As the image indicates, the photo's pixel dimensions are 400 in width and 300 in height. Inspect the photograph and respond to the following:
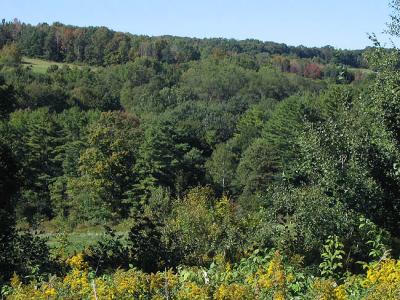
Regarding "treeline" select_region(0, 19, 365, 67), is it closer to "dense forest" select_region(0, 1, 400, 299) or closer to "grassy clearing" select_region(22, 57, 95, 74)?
"dense forest" select_region(0, 1, 400, 299)

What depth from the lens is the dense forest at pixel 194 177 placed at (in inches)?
312

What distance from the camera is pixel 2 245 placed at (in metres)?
12.1

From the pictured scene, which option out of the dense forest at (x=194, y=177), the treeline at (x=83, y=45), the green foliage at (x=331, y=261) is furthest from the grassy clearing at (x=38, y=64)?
the green foliage at (x=331, y=261)

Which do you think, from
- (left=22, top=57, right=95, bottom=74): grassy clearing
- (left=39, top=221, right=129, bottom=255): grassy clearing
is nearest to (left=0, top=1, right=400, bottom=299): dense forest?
(left=39, top=221, right=129, bottom=255): grassy clearing

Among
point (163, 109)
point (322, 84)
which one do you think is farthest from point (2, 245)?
point (322, 84)

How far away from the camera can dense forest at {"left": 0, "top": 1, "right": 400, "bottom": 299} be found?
7934 millimetres

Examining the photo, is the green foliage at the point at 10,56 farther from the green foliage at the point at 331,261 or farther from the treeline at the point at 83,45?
the green foliage at the point at 331,261

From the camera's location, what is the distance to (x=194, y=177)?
65.5 m

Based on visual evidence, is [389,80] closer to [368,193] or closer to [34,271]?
[368,193]

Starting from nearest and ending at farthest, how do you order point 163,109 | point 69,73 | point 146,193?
point 146,193 < point 163,109 < point 69,73

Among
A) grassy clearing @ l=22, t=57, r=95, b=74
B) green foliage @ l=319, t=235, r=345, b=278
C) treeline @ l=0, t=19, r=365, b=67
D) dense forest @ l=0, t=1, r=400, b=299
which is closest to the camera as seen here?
dense forest @ l=0, t=1, r=400, b=299

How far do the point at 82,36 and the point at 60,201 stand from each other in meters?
128

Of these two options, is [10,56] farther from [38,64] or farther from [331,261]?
[331,261]

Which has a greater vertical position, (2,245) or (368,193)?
(368,193)
